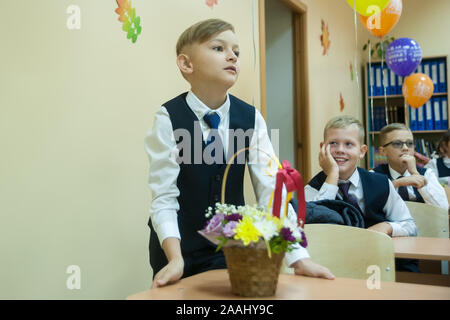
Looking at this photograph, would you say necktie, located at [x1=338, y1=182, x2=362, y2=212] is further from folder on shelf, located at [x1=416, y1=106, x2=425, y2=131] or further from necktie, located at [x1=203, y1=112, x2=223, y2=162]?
folder on shelf, located at [x1=416, y1=106, x2=425, y2=131]

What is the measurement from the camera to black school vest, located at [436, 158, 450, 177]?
13.9 feet

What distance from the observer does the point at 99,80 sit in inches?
68.8

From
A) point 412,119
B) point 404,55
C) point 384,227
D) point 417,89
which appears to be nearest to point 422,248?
point 384,227

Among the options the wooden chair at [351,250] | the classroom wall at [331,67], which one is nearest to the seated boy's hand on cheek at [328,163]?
the wooden chair at [351,250]

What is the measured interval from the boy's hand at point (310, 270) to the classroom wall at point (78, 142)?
32.7 inches

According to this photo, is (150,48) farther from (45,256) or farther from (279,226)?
(279,226)

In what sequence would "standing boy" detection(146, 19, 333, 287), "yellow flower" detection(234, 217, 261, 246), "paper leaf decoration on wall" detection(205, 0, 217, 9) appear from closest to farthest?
"yellow flower" detection(234, 217, 261, 246), "standing boy" detection(146, 19, 333, 287), "paper leaf decoration on wall" detection(205, 0, 217, 9)

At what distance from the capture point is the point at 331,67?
4.73 metres

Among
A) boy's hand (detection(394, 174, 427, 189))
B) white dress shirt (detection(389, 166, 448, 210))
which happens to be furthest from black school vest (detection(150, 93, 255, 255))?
white dress shirt (detection(389, 166, 448, 210))

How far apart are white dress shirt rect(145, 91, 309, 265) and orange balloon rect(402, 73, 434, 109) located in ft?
13.6

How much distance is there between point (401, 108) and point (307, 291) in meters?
5.28

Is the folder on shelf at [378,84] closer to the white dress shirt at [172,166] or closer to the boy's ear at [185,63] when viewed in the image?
the white dress shirt at [172,166]

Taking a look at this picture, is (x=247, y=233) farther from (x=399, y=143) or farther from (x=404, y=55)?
(x=404, y=55)

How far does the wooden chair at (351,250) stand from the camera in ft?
4.77
